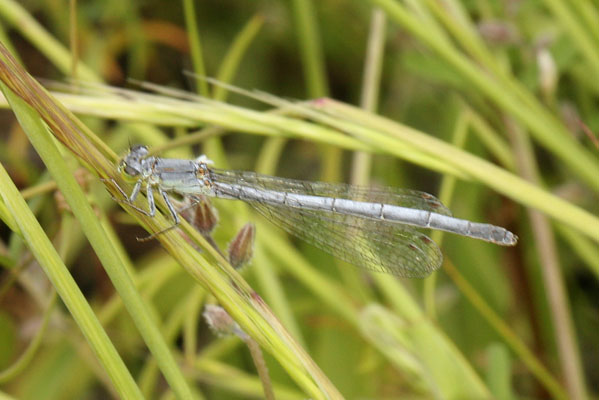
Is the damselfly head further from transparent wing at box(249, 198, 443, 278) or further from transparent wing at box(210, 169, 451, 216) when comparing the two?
transparent wing at box(249, 198, 443, 278)

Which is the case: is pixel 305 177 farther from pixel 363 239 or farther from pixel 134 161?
pixel 134 161

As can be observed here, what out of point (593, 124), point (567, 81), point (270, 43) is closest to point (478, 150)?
point (567, 81)

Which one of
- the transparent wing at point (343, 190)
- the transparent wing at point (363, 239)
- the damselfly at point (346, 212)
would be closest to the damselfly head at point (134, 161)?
the damselfly at point (346, 212)

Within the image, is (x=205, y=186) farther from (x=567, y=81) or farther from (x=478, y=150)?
(x=567, y=81)

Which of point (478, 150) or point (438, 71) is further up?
point (478, 150)

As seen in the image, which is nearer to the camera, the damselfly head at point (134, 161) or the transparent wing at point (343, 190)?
the damselfly head at point (134, 161)

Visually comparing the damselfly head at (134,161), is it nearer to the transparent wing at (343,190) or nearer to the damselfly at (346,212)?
the damselfly at (346,212)
